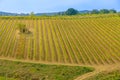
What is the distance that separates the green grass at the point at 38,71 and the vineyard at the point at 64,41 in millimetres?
4107

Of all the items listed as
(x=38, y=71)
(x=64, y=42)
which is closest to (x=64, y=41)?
(x=64, y=42)

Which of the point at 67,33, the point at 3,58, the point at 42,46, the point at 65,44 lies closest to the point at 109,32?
the point at 67,33

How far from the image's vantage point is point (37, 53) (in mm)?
38156

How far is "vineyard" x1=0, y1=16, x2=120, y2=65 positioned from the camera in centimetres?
3644

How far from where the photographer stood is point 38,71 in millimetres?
29109

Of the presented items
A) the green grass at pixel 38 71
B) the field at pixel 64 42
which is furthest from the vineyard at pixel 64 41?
the green grass at pixel 38 71

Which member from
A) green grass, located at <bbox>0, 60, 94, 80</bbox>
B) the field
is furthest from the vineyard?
green grass, located at <bbox>0, 60, 94, 80</bbox>

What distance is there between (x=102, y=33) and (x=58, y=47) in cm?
1183

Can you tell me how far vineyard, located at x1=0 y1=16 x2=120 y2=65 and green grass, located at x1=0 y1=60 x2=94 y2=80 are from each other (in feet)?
13.5

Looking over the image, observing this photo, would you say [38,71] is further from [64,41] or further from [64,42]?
[64,41]

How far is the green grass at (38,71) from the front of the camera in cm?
2714

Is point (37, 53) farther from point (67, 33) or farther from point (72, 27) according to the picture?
point (72, 27)

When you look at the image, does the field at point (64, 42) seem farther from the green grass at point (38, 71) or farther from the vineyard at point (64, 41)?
the green grass at point (38, 71)

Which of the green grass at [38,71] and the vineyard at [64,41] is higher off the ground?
the vineyard at [64,41]
